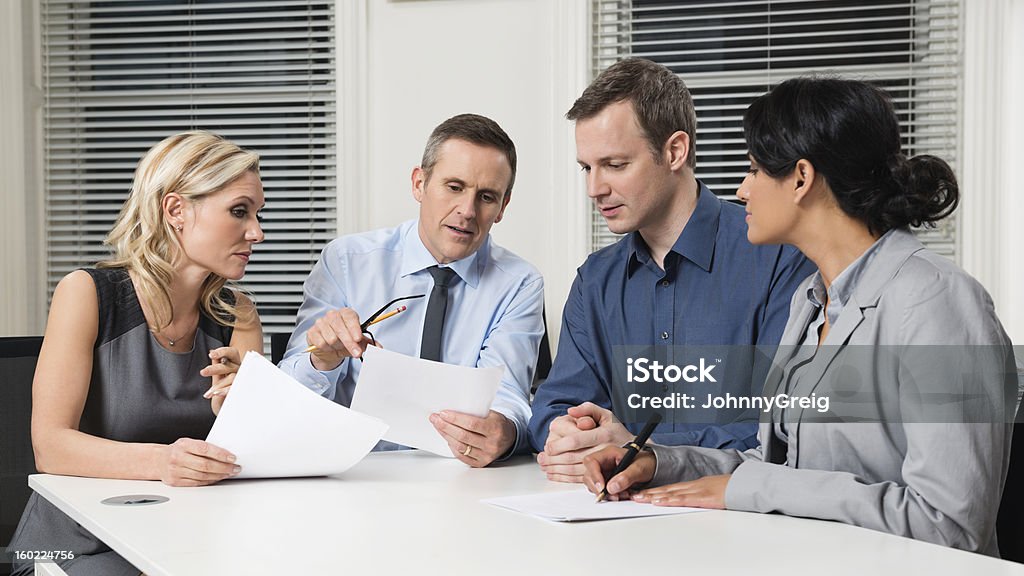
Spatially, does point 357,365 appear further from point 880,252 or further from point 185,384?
point 880,252

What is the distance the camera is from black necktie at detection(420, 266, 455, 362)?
2.23 meters

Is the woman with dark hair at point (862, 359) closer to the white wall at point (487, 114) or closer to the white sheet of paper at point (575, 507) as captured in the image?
the white sheet of paper at point (575, 507)

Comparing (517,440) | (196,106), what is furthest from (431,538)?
(196,106)

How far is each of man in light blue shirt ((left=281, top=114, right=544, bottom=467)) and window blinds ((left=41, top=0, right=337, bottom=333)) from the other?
170cm

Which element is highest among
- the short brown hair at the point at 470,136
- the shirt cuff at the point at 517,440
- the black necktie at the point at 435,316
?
the short brown hair at the point at 470,136

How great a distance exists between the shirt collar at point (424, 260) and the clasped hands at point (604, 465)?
2.24 ft

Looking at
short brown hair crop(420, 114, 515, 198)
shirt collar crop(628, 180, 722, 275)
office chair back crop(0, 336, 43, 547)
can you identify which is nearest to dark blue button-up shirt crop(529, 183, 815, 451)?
shirt collar crop(628, 180, 722, 275)

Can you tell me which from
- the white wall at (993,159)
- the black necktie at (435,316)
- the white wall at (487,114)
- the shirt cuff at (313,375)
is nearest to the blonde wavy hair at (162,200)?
the shirt cuff at (313,375)

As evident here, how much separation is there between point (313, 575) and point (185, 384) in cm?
95

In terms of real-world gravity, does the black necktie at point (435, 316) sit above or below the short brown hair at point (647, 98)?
below

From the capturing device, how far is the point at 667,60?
3820mm

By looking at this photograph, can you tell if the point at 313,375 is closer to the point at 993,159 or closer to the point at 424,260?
the point at 424,260

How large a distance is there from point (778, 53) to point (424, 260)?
6.85ft

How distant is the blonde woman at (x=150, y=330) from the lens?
1.68m
